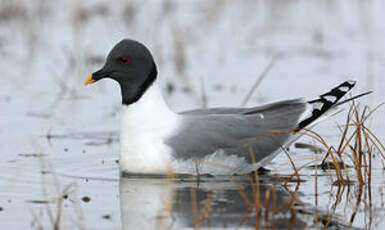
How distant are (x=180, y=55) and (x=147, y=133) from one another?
5.26 m

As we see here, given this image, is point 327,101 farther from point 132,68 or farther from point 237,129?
point 132,68

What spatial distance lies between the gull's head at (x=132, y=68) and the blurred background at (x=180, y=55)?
96 centimetres

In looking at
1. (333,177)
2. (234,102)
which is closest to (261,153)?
(333,177)

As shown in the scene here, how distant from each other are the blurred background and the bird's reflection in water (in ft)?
4.12

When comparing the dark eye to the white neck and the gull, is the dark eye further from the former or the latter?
the white neck

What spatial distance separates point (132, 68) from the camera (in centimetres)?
772

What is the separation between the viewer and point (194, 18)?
51.1ft

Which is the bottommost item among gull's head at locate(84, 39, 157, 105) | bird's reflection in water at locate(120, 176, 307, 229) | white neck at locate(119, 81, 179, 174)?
bird's reflection in water at locate(120, 176, 307, 229)

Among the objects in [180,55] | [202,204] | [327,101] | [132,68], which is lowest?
[202,204]

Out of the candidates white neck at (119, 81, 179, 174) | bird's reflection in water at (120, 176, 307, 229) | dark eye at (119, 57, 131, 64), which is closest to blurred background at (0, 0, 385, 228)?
white neck at (119, 81, 179, 174)

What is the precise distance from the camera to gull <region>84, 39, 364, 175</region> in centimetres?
747

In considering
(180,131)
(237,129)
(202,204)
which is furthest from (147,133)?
(202,204)

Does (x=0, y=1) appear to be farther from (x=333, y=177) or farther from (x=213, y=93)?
(x=333, y=177)

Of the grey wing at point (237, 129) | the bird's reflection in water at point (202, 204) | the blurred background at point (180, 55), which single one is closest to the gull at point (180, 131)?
the grey wing at point (237, 129)
